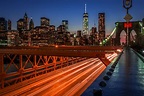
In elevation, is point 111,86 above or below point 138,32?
below

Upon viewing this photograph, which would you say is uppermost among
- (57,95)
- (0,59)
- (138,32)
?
(138,32)

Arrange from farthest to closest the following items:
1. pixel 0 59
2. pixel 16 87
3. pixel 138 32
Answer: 1. pixel 138 32
2. pixel 0 59
3. pixel 16 87

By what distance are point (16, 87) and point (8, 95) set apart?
7.55 ft

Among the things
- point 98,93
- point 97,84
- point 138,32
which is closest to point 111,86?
point 97,84

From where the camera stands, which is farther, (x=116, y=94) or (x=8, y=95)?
(x=8, y=95)

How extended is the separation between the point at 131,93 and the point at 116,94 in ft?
1.25

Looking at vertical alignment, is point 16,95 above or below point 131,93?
below

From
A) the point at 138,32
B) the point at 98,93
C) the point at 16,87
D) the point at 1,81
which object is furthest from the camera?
the point at 138,32

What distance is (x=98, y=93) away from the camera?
13.6ft

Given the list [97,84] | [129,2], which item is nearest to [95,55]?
[97,84]

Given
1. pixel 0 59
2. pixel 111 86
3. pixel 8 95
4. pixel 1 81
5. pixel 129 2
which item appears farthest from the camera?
pixel 129 2

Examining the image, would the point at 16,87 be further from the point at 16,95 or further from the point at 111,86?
the point at 111,86

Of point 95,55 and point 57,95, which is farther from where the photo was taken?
point 95,55

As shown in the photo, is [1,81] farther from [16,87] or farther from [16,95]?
[16,95]
